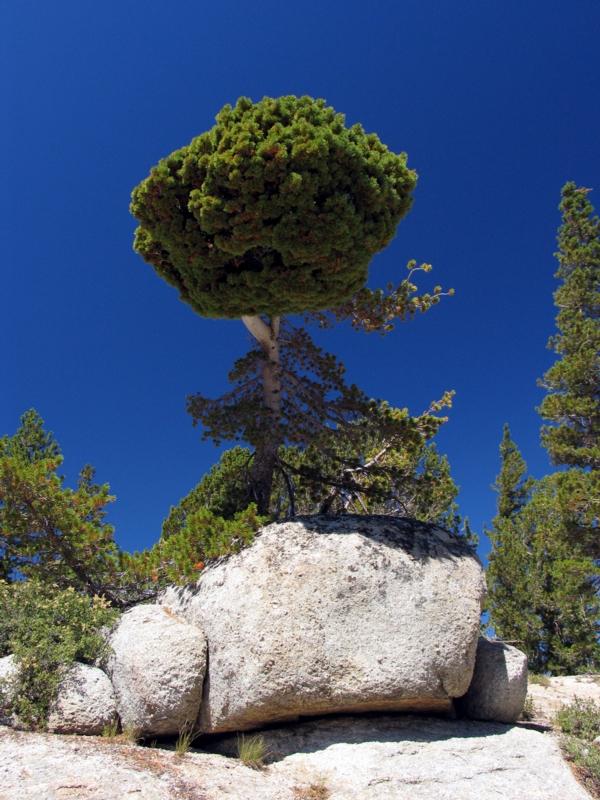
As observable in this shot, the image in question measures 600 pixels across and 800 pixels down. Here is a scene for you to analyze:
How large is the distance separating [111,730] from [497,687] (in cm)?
667

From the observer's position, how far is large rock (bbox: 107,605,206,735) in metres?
7.96

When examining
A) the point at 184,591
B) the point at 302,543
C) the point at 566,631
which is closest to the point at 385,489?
the point at 302,543

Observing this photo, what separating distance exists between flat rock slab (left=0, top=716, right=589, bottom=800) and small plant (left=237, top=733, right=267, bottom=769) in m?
0.15

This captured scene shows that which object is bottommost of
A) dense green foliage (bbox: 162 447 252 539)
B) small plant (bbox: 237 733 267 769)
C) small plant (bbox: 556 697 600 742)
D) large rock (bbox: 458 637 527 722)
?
small plant (bbox: 237 733 267 769)

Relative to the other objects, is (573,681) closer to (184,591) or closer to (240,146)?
(184,591)

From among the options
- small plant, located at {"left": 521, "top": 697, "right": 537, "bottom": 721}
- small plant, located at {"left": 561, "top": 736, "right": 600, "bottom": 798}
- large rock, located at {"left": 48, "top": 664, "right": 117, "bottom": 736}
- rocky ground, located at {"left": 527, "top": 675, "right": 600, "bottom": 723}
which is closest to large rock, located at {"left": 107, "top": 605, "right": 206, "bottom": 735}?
large rock, located at {"left": 48, "top": 664, "right": 117, "bottom": 736}

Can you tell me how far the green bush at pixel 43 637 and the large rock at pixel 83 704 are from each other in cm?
13

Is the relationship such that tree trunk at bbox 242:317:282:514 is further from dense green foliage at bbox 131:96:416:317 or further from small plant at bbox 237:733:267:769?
small plant at bbox 237:733:267:769

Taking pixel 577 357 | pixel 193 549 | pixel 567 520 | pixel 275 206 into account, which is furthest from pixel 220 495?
pixel 577 357

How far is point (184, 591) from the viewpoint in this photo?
9.79m

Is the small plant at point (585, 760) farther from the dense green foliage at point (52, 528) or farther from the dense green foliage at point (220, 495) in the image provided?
the dense green foliage at point (52, 528)

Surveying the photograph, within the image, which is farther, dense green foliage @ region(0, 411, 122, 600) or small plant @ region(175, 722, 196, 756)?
dense green foliage @ region(0, 411, 122, 600)

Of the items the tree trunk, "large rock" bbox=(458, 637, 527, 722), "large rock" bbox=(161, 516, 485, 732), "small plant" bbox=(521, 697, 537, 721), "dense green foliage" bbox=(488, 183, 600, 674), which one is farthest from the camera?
"dense green foliage" bbox=(488, 183, 600, 674)

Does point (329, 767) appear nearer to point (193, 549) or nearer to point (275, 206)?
point (193, 549)
